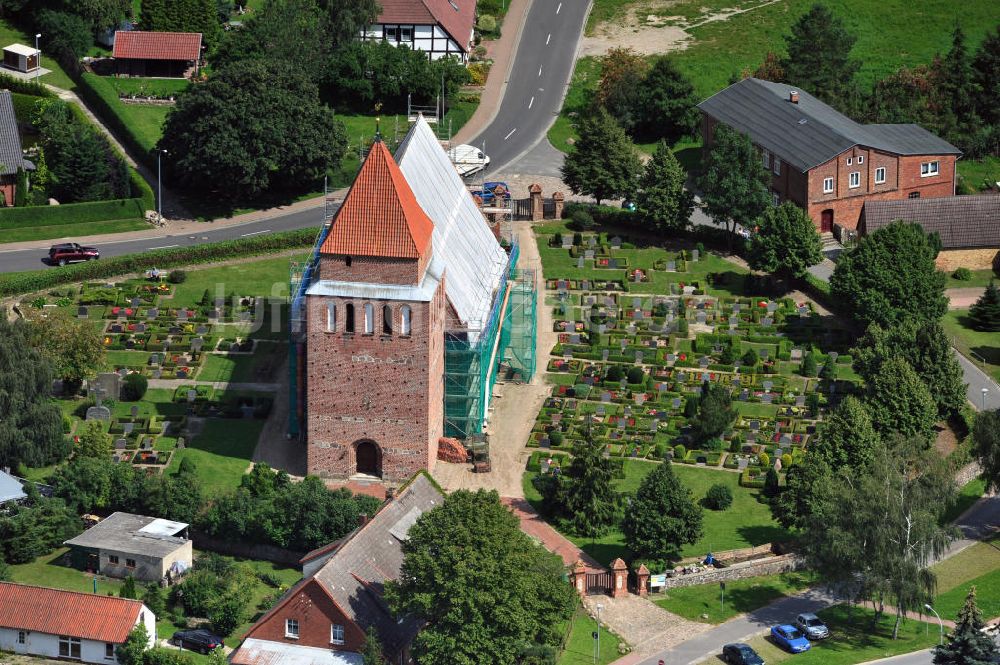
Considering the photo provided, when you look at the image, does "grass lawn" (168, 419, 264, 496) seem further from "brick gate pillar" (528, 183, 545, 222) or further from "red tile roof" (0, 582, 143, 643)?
"brick gate pillar" (528, 183, 545, 222)

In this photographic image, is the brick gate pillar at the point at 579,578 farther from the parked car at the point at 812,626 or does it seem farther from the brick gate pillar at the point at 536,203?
the brick gate pillar at the point at 536,203

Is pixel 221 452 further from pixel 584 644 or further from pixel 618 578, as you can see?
pixel 584 644

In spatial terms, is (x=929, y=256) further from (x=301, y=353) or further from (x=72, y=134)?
(x=72, y=134)

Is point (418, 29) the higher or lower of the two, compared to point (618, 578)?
higher

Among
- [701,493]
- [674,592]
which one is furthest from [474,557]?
[701,493]

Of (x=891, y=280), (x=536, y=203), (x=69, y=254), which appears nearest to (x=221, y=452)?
(x=69, y=254)

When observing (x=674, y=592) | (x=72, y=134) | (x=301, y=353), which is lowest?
(x=674, y=592)
